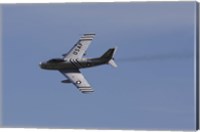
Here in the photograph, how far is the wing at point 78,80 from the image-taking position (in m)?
7.20

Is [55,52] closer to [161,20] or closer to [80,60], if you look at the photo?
[80,60]

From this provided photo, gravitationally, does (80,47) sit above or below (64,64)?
above

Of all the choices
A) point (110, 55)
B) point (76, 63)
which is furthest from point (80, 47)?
point (110, 55)

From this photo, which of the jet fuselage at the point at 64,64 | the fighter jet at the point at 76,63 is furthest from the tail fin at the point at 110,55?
the jet fuselage at the point at 64,64

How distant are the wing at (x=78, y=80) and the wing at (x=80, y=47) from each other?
0.40 feet

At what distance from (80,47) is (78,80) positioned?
0.27m

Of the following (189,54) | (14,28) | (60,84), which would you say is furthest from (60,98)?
(189,54)

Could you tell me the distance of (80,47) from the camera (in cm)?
721

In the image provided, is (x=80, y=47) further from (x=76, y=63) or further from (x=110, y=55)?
(x=110, y=55)

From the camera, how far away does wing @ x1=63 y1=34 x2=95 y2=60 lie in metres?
7.18

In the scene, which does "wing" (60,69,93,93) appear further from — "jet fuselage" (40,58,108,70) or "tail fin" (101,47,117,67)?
"tail fin" (101,47,117,67)

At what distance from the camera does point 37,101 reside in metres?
7.36

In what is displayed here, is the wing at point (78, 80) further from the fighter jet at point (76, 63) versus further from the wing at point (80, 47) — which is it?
the wing at point (80, 47)

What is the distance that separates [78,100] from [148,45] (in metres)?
0.73
